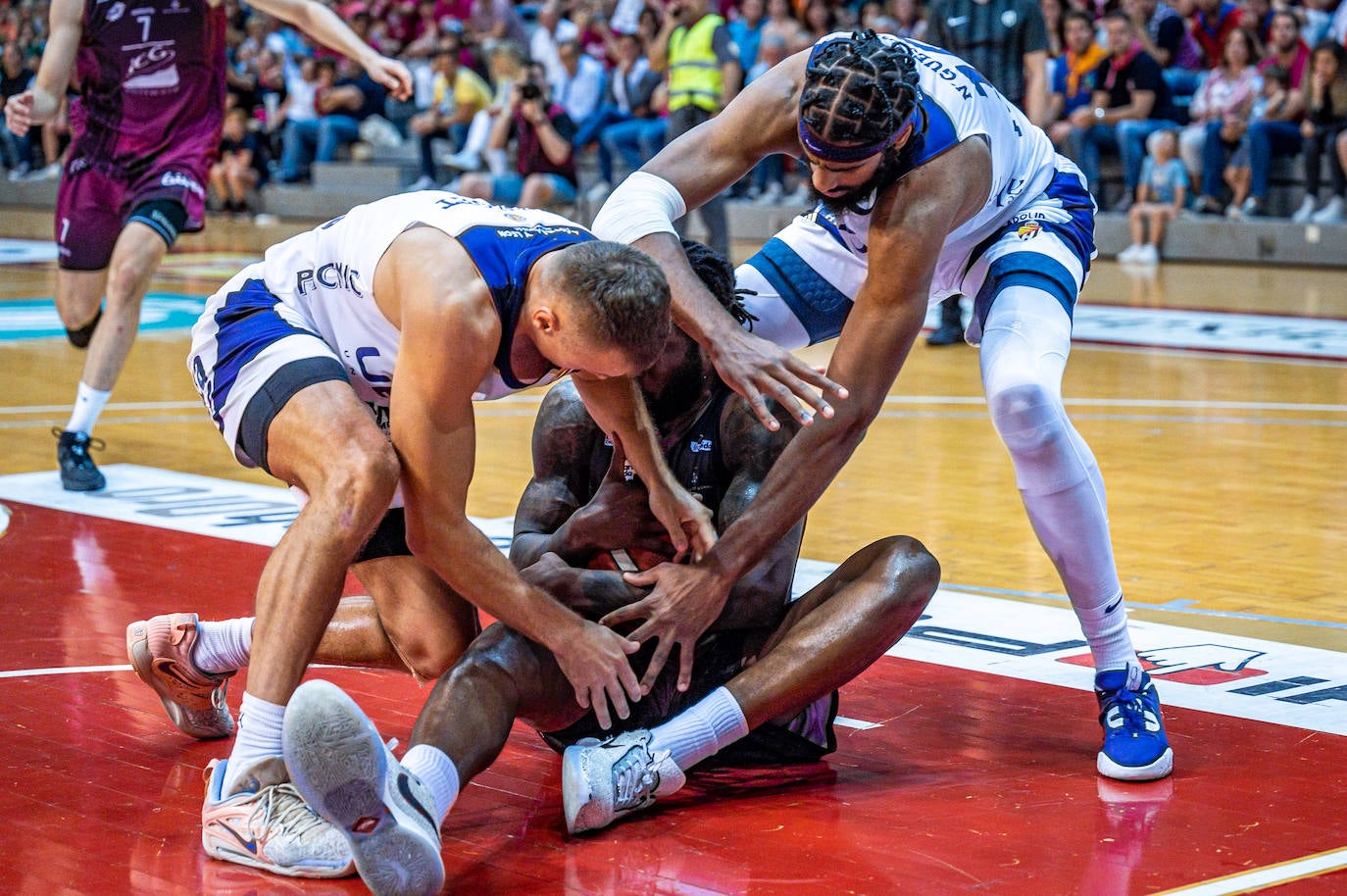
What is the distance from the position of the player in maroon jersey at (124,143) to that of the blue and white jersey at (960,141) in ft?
10.3

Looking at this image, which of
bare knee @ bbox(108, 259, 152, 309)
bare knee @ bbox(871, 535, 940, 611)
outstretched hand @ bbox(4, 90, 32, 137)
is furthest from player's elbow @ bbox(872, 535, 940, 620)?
outstretched hand @ bbox(4, 90, 32, 137)

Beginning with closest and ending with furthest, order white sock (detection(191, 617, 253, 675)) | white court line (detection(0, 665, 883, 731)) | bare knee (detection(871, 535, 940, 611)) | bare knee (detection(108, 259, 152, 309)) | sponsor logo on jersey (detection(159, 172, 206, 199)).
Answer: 1. bare knee (detection(871, 535, 940, 611))
2. white sock (detection(191, 617, 253, 675))
3. white court line (detection(0, 665, 883, 731))
4. bare knee (detection(108, 259, 152, 309))
5. sponsor logo on jersey (detection(159, 172, 206, 199))

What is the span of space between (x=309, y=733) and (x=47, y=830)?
2.41ft

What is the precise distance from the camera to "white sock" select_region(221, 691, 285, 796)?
2.83 m

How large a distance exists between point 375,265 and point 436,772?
0.92 metres

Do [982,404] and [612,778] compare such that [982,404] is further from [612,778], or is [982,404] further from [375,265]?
[612,778]

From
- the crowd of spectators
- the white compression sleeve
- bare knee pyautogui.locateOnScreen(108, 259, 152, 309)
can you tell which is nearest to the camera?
the white compression sleeve

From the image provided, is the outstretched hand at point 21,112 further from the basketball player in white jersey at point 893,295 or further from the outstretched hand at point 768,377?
the outstretched hand at point 768,377

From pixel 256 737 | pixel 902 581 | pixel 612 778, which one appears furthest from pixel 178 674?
pixel 902 581

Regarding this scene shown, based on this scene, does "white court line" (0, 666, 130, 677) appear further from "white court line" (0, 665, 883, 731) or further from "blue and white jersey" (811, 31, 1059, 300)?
"blue and white jersey" (811, 31, 1059, 300)

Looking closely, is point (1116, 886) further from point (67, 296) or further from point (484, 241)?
point (67, 296)

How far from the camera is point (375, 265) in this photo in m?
3.10

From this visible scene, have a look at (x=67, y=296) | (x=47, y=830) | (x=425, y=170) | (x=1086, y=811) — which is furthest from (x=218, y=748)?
(x=425, y=170)

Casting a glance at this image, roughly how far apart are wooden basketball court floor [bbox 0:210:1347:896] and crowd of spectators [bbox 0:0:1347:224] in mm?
3479
